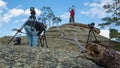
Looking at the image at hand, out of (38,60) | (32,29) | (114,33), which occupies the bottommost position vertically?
(114,33)

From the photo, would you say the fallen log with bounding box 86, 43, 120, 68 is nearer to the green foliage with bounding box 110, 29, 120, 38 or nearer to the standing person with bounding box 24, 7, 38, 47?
the standing person with bounding box 24, 7, 38, 47

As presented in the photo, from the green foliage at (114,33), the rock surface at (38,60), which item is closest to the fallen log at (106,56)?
the rock surface at (38,60)

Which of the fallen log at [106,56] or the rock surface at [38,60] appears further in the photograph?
the fallen log at [106,56]

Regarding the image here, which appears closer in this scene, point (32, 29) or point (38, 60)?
point (38, 60)

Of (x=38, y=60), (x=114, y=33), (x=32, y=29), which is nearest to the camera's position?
(x=38, y=60)

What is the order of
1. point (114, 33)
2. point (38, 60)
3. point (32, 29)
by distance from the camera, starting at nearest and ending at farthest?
point (38, 60)
point (32, 29)
point (114, 33)

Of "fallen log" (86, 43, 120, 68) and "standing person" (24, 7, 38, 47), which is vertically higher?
"standing person" (24, 7, 38, 47)

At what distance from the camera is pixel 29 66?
12742 mm

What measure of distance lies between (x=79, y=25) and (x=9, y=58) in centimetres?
3549

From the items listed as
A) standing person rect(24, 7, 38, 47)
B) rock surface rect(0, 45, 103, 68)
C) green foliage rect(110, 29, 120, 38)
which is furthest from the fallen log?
green foliage rect(110, 29, 120, 38)

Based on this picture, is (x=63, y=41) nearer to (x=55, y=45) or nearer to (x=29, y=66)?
(x=55, y=45)

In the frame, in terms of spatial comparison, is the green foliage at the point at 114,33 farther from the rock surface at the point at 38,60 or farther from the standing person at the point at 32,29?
the rock surface at the point at 38,60

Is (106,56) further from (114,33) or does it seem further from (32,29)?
(114,33)

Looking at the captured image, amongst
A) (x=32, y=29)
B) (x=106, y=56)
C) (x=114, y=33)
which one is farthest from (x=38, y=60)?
(x=114, y=33)
